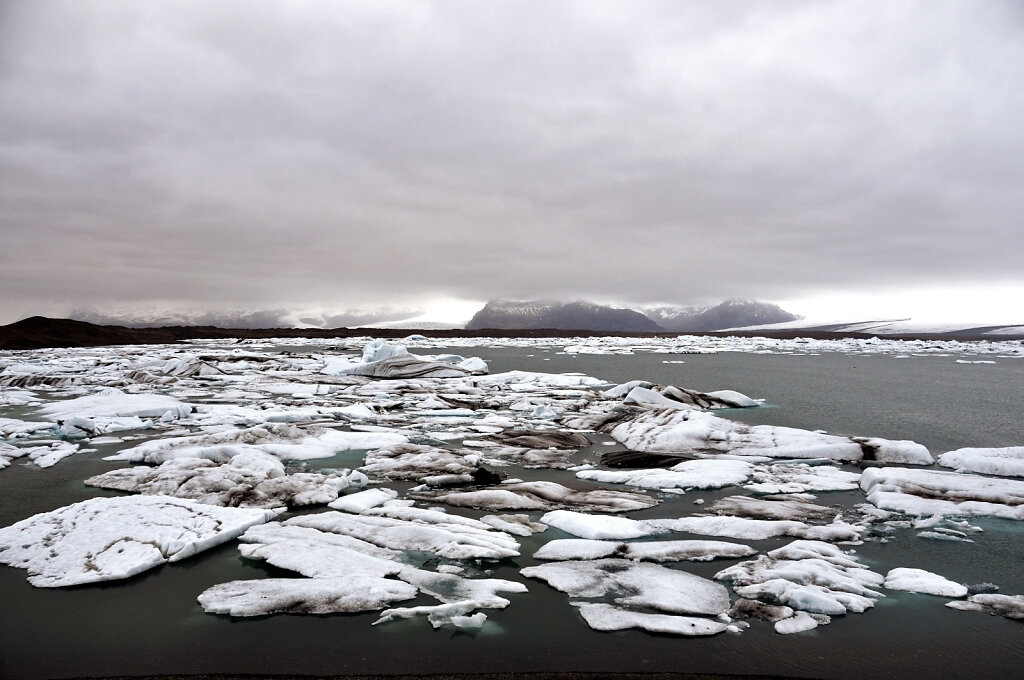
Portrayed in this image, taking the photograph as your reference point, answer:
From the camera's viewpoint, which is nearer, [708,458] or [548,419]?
[708,458]

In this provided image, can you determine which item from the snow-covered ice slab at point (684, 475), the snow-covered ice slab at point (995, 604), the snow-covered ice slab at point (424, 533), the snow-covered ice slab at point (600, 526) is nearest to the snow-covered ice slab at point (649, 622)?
the snow-covered ice slab at point (424, 533)

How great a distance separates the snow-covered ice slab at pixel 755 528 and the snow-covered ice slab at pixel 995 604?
90cm

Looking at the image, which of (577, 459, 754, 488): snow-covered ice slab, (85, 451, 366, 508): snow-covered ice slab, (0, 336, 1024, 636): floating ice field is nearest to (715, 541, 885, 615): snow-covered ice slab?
(0, 336, 1024, 636): floating ice field

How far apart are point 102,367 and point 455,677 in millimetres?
20738

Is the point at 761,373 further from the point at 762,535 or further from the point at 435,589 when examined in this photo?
the point at 435,589

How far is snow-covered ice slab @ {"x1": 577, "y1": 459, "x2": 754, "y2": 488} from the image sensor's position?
5.50 meters

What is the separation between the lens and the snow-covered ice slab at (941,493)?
4695 mm

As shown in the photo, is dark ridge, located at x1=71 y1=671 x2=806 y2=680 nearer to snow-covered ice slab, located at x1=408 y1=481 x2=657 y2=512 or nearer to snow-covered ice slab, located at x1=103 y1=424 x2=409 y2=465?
snow-covered ice slab, located at x1=408 y1=481 x2=657 y2=512

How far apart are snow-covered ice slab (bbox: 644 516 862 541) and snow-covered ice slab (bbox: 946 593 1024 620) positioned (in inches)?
35.4

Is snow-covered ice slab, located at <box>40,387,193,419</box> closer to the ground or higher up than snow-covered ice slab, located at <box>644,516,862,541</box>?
higher up

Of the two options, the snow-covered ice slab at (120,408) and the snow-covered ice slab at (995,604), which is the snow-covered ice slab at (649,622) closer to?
the snow-covered ice slab at (995,604)

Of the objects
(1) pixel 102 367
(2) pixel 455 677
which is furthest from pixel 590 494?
(1) pixel 102 367

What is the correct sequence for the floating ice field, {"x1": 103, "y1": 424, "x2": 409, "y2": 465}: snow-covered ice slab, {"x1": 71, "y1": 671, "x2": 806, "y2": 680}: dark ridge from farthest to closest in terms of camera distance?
{"x1": 103, "y1": 424, "x2": 409, "y2": 465}: snow-covered ice slab, the floating ice field, {"x1": 71, "y1": 671, "x2": 806, "y2": 680}: dark ridge

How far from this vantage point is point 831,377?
64.8 ft
